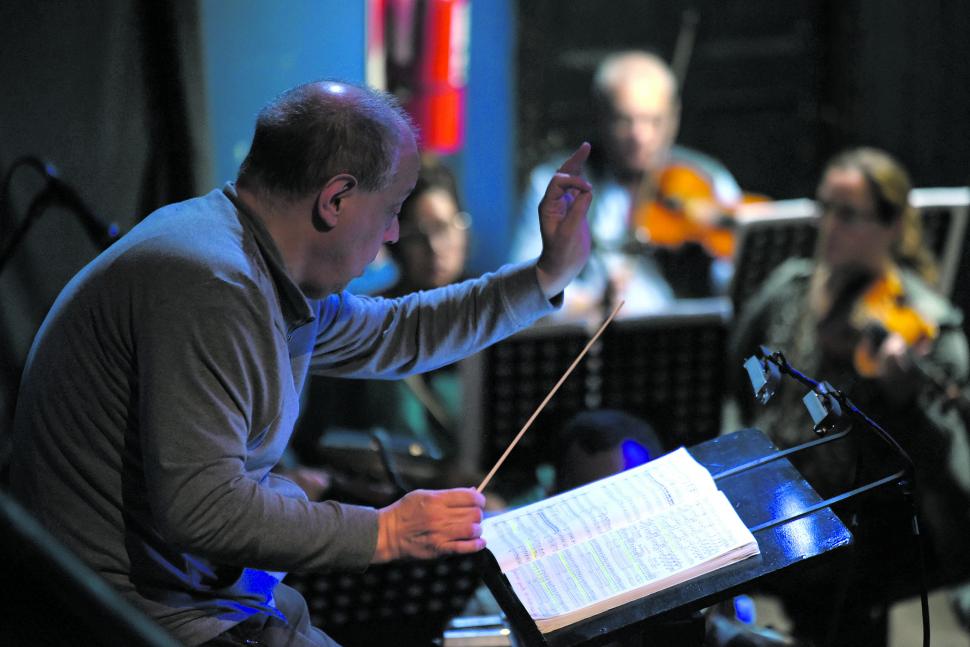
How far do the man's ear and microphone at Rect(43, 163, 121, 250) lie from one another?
2.75ft

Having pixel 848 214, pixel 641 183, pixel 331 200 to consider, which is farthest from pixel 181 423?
pixel 641 183

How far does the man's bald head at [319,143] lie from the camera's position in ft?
4.73

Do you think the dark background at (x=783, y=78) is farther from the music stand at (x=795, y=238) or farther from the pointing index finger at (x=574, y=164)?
the pointing index finger at (x=574, y=164)

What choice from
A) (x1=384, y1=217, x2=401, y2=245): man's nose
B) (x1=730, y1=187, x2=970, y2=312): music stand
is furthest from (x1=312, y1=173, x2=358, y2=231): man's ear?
(x1=730, y1=187, x2=970, y2=312): music stand

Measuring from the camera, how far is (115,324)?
4.44 ft

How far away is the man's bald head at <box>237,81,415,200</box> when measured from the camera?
1442 millimetres

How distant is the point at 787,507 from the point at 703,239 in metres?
3.15

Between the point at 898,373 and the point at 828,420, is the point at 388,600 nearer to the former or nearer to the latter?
the point at 828,420

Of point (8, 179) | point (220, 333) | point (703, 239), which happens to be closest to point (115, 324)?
point (220, 333)

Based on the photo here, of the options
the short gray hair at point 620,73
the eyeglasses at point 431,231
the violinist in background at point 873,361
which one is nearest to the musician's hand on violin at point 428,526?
the violinist in background at point 873,361

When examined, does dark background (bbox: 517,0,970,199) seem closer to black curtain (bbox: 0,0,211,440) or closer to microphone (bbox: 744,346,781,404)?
A: black curtain (bbox: 0,0,211,440)

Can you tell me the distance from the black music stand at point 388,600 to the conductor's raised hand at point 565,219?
1.02 metres

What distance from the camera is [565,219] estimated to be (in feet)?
5.59

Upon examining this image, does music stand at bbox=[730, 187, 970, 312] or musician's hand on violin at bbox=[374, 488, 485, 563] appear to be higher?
musician's hand on violin at bbox=[374, 488, 485, 563]
